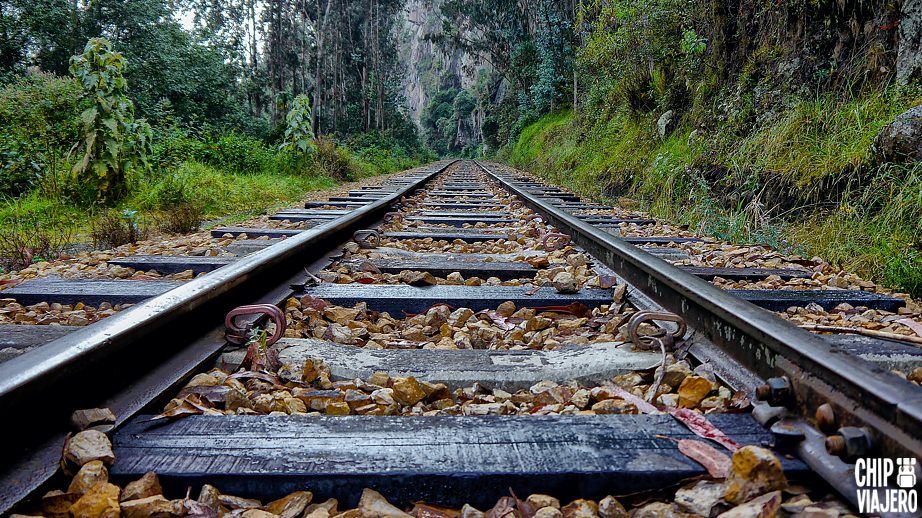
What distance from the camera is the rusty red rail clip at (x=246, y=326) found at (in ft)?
5.44

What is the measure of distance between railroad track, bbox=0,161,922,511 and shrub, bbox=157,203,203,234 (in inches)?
75.3

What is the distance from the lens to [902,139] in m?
3.17

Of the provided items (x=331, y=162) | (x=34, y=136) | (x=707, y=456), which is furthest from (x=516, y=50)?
(x=707, y=456)

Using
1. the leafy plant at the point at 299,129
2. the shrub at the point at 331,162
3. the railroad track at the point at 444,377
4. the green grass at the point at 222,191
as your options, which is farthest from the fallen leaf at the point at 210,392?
the shrub at the point at 331,162

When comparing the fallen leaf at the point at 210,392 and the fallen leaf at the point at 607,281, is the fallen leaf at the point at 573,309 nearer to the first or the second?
the fallen leaf at the point at 607,281

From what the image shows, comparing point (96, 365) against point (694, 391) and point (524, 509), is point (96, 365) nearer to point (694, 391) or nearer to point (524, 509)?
point (524, 509)

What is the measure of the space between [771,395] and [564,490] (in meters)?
0.48

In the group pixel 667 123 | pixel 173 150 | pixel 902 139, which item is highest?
pixel 667 123

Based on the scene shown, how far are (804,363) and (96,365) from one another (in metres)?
1.45

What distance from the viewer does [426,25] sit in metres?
80.5

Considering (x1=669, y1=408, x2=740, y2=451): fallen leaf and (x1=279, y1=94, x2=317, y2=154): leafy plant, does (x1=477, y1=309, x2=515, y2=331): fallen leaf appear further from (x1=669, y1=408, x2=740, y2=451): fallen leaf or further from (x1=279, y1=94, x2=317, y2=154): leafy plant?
(x1=279, y1=94, x2=317, y2=154): leafy plant

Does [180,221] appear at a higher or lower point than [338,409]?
higher

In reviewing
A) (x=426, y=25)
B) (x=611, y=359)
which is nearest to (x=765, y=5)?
(x=611, y=359)

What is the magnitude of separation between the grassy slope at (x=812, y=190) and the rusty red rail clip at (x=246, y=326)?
2715 millimetres
